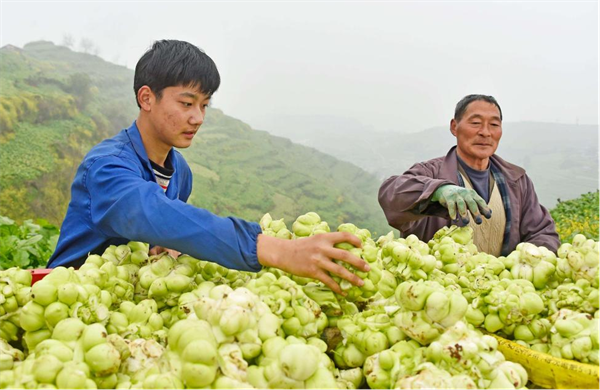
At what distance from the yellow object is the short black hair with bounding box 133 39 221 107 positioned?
257 centimetres

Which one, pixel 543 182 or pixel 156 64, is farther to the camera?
pixel 543 182

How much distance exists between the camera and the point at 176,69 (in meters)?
3.27

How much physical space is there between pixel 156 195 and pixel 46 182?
28.2 m

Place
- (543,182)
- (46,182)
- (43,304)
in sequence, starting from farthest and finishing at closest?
(543,182)
(46,182)
(43,304)

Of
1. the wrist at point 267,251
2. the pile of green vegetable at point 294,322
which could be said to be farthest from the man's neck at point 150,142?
the wrist at point 267,251

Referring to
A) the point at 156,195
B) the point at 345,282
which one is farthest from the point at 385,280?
the point at 156,195

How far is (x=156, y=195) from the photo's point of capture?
227cm

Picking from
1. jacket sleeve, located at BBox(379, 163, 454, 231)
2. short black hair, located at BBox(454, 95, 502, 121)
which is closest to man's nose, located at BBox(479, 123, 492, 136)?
short black hair, located at BBox(454, 95, 502, 121)

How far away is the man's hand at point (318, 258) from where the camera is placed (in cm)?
197

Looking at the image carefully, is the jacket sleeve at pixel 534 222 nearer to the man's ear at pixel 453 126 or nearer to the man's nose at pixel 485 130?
the man's nose at pixel 485 130

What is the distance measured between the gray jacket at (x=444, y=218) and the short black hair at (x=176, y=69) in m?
1.83

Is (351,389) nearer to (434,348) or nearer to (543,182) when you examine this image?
(434,348)

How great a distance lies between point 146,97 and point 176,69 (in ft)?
1.11

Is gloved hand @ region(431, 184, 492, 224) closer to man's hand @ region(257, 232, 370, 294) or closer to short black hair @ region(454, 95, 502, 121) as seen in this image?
man's hand @ region(257, 232, 370, 294)
